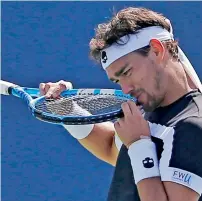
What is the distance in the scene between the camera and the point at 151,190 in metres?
1.81

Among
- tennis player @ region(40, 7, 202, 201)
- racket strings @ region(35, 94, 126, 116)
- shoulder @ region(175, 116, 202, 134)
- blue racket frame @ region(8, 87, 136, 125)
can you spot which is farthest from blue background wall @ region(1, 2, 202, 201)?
shoulder @ region(175, 116, 202, 134)

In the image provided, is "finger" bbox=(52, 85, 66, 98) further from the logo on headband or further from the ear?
the ear

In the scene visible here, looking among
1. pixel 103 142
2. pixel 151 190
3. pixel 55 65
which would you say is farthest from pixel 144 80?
pixel 55 65

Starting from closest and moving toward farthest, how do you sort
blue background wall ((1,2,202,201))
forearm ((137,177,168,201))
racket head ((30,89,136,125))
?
forearm ((137,177,168,201))
racket head ((30,89,136,125))
blue background wall ((1,2,202,201))

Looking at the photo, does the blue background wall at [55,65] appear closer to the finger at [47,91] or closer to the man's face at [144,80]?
the finger at [47,91]

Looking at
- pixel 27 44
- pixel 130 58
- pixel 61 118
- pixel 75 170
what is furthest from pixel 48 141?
pixel 130 58

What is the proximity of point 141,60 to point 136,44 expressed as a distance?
0.16ft

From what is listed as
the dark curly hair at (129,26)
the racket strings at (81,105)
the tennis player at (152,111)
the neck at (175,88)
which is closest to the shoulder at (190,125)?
the tennis player at (152,111)

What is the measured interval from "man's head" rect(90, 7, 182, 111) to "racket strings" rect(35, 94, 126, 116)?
35 centimetres

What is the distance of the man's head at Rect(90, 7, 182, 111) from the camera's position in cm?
194

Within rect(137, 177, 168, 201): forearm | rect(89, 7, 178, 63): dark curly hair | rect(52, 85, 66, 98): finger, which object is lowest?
rect(137, 177, 168, 201): forearm

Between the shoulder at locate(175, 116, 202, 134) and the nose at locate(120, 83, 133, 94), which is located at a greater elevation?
the nose at locate(120, 83, 133, 94)

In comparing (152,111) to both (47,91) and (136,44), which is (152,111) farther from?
(47,91)

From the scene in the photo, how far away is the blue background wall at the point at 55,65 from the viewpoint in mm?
3666
